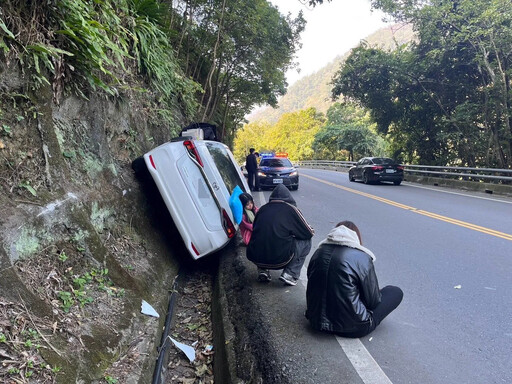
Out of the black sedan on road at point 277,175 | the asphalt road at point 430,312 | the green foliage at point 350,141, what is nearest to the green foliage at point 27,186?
the asphalt road at point 430,312

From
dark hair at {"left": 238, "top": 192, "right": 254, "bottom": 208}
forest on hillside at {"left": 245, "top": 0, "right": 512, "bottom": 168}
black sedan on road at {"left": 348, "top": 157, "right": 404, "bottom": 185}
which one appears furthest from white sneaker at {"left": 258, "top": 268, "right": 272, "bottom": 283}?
forest on hillside at {"left": 245, "top": 0, "right": 512, "bottom": 168}

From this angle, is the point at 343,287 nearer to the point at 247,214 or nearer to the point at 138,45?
the point at 247,214

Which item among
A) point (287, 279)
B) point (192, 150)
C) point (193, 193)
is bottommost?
point (287, 279)

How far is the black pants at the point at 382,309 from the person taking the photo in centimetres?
337

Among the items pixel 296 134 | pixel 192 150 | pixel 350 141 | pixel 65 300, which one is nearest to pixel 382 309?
pixel 65 300

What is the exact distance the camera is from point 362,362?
3.02 metres

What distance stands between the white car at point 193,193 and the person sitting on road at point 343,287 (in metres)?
1.95

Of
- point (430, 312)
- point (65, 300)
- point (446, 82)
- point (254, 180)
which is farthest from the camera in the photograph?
point (446, 82)

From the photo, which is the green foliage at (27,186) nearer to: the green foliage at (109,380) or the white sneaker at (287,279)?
the green foliage at (109,380)

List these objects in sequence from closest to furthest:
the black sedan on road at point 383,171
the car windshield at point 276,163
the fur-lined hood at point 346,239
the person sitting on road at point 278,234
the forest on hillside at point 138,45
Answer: the fur-lined hood at point 346,239 → the forest on hillside at point 138,45 → the person sitting on road at point 278,234 → the car windshield at point 276,163 → the black sedan on road at point 383,171

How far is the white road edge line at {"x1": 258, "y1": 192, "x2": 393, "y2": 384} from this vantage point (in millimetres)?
2807

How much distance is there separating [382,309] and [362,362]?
72 cm

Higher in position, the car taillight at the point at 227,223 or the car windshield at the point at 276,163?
the car windshield at the point at 276,163

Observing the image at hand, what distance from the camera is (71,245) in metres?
3.44
